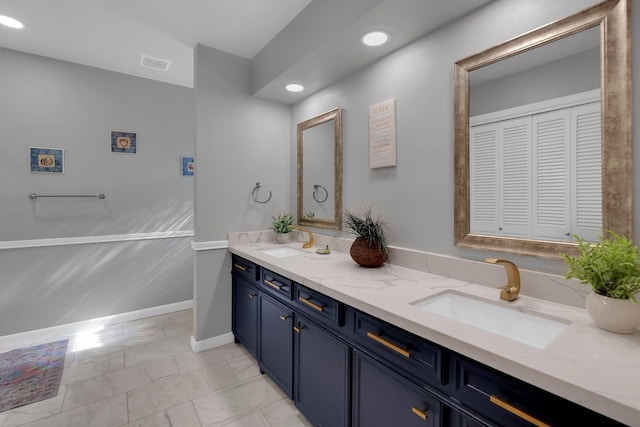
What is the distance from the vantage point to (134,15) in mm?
2178

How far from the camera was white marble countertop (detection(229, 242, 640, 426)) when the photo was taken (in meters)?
0.66

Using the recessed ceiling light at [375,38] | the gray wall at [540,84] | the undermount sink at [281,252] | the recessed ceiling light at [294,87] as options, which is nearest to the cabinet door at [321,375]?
the undermount sink at [281,252]

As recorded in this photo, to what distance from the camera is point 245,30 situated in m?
2.36

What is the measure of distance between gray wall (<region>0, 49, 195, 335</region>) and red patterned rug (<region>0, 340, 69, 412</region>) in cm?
33

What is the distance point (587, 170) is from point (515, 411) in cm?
94

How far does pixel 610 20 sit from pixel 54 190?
159 inches

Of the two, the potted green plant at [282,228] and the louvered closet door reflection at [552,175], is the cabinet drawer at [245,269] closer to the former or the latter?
the potted green plant at [282,228]

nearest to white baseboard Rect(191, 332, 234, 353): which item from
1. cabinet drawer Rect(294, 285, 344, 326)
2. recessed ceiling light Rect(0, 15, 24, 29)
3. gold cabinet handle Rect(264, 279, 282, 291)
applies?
gold cabinet handle Rect(264, 279, 282, 291)

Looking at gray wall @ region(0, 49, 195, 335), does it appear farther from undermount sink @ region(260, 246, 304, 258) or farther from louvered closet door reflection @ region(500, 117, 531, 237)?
louvered closet door reflection @ region(500, 117, 531, 237)

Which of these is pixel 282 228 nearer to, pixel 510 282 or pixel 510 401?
pixel 510 282

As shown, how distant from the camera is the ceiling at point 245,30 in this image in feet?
5.41

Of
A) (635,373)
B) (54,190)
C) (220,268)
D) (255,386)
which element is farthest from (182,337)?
(635,373)

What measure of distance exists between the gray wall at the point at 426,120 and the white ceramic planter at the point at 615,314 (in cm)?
31

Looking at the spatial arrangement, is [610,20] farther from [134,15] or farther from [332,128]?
[134,15]
